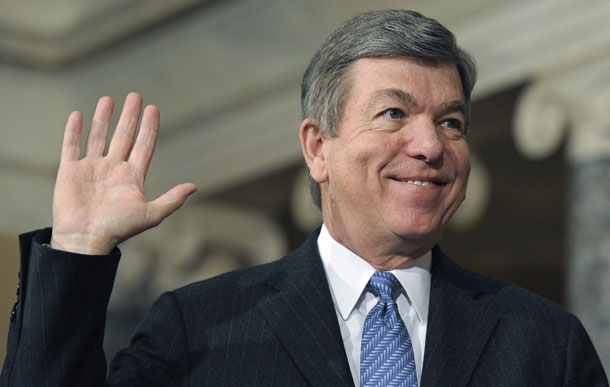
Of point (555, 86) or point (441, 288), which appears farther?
point (555, 86)

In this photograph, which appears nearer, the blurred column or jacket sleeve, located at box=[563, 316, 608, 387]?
jacket sleeve, located at box=[563, 316, 608, 387]

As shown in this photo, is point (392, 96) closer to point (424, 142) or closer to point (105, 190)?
point (424, 142)

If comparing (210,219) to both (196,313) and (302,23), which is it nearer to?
(302,23)

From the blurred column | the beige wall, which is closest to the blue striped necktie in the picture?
the blurred column

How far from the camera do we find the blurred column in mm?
4918

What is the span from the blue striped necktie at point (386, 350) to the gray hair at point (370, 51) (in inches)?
17.7

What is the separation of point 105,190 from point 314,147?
2.01 ft

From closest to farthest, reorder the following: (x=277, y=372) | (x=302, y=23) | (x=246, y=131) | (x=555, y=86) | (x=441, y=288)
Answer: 1. (x=277, y=372)
2. (x=441, y=288)
3. (x=555, y=86)
4. (x=302, y=23)
5. (x=246, y=131)

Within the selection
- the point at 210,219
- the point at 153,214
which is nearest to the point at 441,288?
the point at 153,214

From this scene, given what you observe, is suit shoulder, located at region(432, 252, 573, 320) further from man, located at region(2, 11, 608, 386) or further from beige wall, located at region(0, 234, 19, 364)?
beige wall, located at region(0, 234, 19, 364)

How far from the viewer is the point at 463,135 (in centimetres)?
262

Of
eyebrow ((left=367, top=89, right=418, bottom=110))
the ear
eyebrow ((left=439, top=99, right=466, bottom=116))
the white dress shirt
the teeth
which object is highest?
eyebrow ((left=367, top=89, right=418, bottom=110))

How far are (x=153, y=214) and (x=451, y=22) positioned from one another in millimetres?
4137

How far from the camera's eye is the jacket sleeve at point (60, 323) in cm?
219
